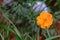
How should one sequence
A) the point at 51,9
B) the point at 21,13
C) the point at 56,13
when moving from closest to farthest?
the point at 21,13
the point at 56,13
the point at 51,9

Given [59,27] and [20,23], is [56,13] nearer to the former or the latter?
[59,27]

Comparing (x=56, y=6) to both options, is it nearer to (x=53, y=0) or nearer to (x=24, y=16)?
(x=53, y=0)

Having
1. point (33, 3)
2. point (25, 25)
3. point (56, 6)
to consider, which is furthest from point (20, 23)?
point (56, 6)

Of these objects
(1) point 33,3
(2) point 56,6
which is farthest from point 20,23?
(2) point 56,6

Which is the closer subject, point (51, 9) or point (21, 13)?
point (21, 13)

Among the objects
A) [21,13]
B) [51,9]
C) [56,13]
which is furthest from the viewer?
[51,9]

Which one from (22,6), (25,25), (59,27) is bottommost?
(59,27)

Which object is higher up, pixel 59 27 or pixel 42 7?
pixel 42 7

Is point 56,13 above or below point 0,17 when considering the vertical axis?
below
